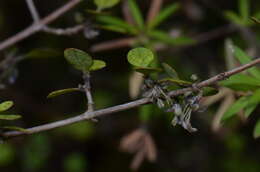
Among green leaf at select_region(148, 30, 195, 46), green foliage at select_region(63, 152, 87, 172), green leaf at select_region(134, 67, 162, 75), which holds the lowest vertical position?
green foliage at select_region(63, 152, 87, 172)

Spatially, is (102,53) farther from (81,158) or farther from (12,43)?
(12,43)

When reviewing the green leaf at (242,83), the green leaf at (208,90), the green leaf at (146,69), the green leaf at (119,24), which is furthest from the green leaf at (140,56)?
the green leaf at (119,24)

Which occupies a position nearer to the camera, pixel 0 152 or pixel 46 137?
pixel 0 152

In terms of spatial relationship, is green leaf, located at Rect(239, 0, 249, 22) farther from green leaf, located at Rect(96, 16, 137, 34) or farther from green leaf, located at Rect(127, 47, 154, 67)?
green leaf, located at Rect(127, 47, 154, 67)

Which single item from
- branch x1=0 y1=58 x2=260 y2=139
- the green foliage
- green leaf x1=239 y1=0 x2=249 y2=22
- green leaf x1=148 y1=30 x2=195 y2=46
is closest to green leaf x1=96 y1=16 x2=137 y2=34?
green leaf x1=148 y1=30 x2=195 y2=46

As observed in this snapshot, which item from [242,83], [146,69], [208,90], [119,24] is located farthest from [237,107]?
[119,24]

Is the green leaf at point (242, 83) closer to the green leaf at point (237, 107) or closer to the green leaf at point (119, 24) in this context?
the green leaf at point (237, 107)

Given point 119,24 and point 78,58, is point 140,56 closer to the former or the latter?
point 78,58

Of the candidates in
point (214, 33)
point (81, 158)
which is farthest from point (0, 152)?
point (214, 33)
